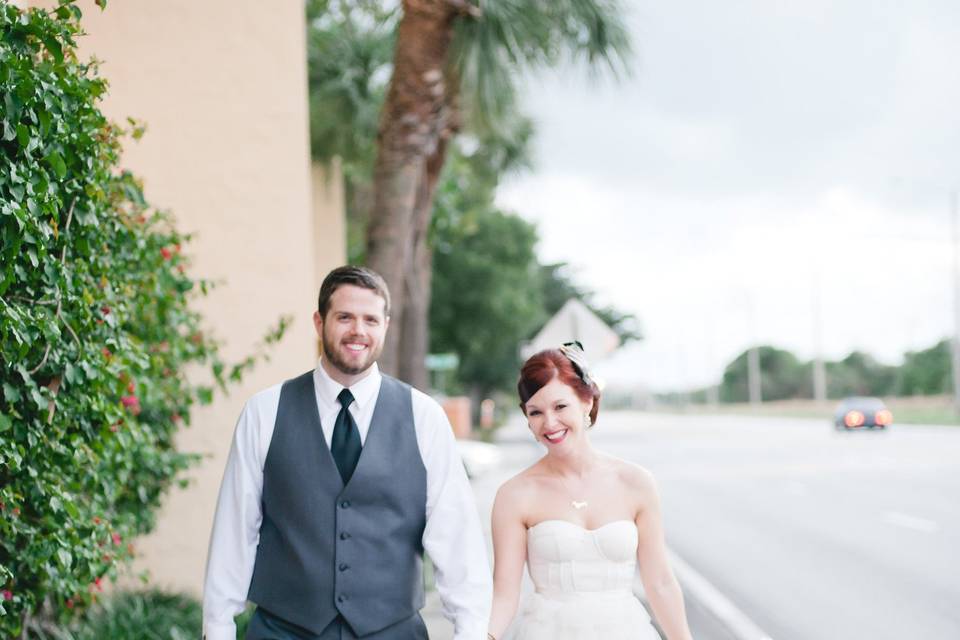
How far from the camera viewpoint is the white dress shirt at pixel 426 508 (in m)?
3.32

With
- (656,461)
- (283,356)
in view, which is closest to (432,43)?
(283,356)

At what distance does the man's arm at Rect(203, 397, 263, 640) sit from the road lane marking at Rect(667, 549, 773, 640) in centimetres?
525

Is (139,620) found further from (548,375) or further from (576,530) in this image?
(548,375)

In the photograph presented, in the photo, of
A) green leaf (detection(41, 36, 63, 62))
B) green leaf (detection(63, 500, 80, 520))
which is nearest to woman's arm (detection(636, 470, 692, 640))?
green leaf (detection(63, 500, 80, 520))

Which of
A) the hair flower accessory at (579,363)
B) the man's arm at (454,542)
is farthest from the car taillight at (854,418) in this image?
the man's arm at (454,542)

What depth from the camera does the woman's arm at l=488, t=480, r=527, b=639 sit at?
392cm

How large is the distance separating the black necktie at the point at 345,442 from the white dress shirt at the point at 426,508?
0.9 inches

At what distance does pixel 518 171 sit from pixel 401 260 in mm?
10768

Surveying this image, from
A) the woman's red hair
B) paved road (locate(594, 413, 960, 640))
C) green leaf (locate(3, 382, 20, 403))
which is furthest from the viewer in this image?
paved road (locate(594, 413, 960, 640))

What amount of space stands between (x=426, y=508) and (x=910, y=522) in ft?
40.3

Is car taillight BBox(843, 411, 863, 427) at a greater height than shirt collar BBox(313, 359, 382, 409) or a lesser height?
lesser

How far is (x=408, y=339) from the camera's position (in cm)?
1500

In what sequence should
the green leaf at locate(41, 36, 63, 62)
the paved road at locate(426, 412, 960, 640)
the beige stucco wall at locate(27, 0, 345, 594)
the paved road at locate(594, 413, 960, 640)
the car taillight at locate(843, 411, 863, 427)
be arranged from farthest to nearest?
the car taillight at locate(843, 411, 863, 427) → the paved road at locate(594, 413, 960, 640) → the paved road at locate(426, 412, 960, 640) → the beige stucco wall at locate(27, 0, 345, 594) → the green leaf at locate(41, 36, 63, 62)

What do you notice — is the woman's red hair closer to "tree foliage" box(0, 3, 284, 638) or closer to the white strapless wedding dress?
the white strapless wedding dress
